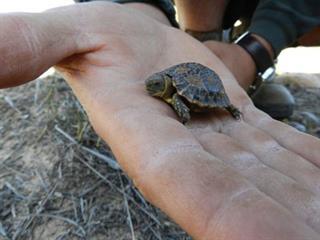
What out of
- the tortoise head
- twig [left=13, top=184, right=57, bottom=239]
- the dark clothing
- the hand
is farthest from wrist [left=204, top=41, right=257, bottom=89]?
twig [left=13, top=184, right=57, bottom=239]

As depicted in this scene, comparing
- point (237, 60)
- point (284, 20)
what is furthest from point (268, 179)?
point (284, 20)

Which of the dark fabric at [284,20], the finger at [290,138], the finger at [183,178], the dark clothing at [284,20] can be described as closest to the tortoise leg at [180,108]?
the finger at [183,178]

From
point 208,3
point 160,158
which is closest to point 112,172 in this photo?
point 160,158

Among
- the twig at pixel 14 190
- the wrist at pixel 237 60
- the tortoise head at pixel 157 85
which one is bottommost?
the twig at pixel 14 190

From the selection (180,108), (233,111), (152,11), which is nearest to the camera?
(180,108)

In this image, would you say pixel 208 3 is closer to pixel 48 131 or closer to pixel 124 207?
pixel 48 131

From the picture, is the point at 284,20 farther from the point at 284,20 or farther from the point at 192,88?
the point at 192,88

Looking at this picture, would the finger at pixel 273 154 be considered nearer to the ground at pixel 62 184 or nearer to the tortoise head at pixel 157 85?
the tortoise head at pixel 157 85
